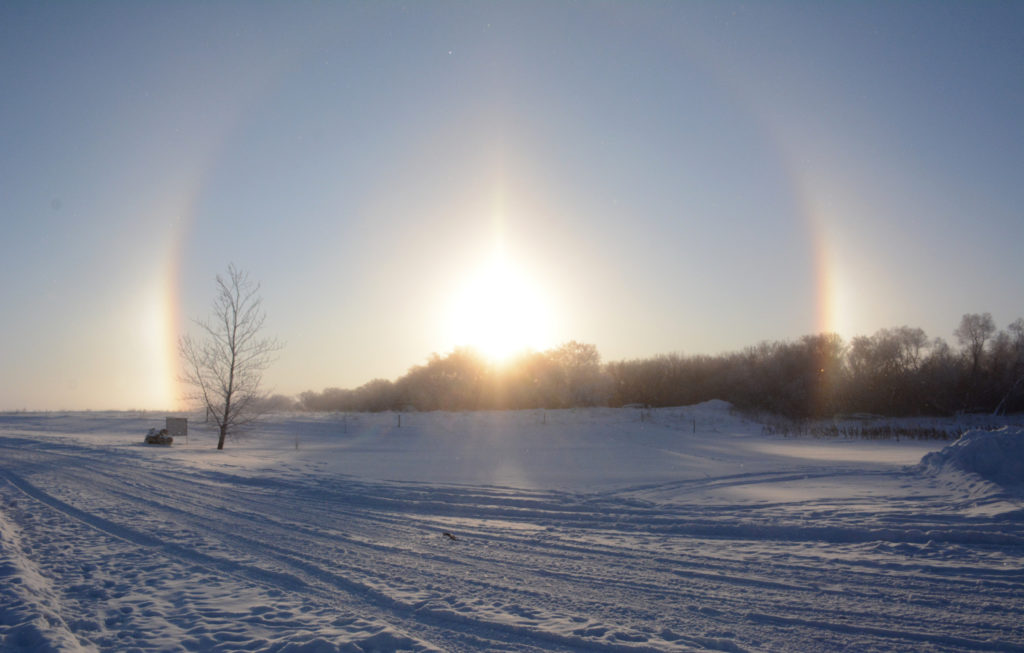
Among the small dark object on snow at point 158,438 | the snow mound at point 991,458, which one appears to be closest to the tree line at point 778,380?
the small dark object on snow at point 158,438

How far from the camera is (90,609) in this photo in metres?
5.92

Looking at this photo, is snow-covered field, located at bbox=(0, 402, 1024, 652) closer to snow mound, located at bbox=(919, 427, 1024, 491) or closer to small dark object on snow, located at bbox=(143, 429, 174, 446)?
snow mound, located at bbox=(919, 427, 1024, 491)

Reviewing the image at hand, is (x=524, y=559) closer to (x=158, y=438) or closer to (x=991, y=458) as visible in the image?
(x=991, y=458)

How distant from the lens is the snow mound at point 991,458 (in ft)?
38.2

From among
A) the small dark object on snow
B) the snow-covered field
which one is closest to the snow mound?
the snow-covered field

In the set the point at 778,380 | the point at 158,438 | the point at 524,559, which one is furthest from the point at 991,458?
the point at 778,380

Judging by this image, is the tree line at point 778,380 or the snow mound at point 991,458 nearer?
the snow mound at point 991,458

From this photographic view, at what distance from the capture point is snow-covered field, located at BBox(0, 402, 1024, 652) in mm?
5238

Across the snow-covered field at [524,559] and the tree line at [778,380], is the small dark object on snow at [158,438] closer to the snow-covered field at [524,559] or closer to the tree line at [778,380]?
the snow-covered field at [524,559]

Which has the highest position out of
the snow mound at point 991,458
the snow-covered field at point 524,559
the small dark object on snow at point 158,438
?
the snow mound at point 991,458

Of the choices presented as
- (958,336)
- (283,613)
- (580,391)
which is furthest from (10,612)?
(958,336)

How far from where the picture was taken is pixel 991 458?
12359 millimetres

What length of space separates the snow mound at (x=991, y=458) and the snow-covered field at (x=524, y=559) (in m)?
0.06

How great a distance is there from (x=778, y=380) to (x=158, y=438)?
52.2 meters
